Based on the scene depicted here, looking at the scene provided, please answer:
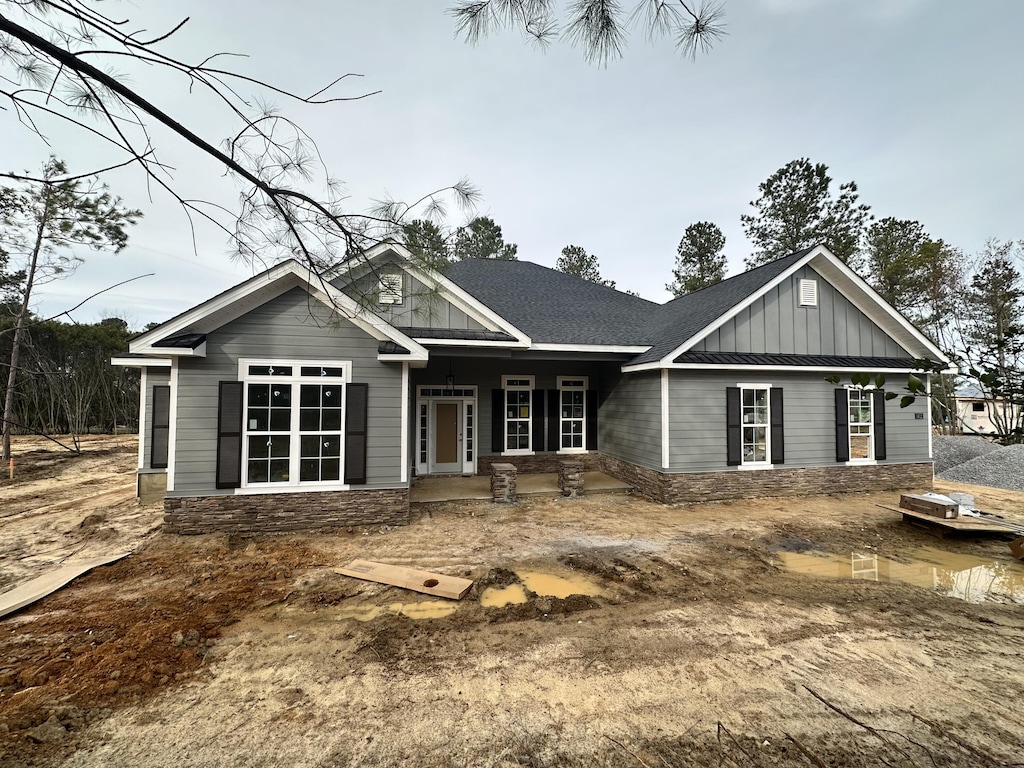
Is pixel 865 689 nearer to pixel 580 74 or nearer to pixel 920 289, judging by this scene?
pixel 580 74

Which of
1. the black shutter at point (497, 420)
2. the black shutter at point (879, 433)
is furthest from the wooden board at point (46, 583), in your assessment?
the black shutter at point (879, 433)

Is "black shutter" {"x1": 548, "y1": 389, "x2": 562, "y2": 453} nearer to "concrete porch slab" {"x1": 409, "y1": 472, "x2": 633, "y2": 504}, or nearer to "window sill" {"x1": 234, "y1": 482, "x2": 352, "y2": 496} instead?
"concrete porch slab" {"x1": 409, "y1": 472, "x2": 633, "y2": 504}

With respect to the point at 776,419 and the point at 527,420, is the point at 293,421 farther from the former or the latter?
the point at 776,419

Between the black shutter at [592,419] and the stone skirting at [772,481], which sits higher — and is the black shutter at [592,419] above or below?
above

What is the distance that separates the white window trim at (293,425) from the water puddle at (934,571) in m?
6.58

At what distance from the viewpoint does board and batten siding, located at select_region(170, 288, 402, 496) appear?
21.3 feet

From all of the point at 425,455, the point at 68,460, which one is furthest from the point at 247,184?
the point at 68,460

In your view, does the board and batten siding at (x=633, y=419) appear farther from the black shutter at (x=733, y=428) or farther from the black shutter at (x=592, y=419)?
the black shutter at (x=733, y=428)

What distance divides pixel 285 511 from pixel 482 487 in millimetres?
3960

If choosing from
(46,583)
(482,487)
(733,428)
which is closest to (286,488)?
(46,583)

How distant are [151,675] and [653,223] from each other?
19.6 meters

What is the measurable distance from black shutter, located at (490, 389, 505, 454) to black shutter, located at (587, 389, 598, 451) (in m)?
2.42

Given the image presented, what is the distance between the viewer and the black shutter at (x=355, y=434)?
22.8 ft

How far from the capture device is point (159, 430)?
850cm
